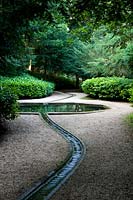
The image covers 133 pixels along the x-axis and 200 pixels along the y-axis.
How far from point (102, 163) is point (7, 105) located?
4.28 metres

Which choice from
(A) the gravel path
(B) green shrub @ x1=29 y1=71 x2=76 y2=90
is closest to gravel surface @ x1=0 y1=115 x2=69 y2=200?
(A) the gravel path

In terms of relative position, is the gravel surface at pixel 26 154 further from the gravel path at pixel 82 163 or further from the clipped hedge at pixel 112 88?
the clipped hedge at pixel 112 88

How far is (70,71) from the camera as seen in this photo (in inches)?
1339

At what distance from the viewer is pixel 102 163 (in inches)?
274

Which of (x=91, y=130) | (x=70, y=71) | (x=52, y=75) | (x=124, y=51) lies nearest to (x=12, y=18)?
(x=91, y=130)

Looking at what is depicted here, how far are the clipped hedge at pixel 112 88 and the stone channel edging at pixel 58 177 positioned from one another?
12446 mm

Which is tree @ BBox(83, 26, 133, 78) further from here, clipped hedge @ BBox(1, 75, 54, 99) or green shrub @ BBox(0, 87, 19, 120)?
green shrub @ BBox(0, 87, 19, 120)

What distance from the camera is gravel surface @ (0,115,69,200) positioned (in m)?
5.61

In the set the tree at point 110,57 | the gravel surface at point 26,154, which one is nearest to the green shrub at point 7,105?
the gravel surface at point 26,154

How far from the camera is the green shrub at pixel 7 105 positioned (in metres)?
10.2

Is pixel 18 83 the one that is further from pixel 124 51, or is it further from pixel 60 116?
pixel 60 116

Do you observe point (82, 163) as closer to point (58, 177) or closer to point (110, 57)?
point (58, 177)

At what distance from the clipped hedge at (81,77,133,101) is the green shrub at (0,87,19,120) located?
37.0ft

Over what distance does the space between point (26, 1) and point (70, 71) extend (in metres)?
27.4
